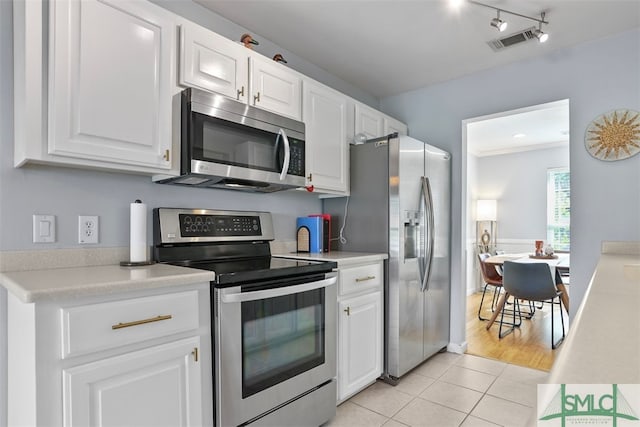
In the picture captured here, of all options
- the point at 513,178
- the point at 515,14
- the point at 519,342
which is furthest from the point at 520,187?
the point at 515,14

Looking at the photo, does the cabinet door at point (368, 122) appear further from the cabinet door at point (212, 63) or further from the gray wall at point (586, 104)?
the cabinet door at point (212, 63)

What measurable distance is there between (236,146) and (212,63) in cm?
43

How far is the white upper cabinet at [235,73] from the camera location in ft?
5.80

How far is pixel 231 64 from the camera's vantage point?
194cm

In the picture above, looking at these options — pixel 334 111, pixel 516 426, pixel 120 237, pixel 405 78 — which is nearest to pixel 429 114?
pixel 405 78

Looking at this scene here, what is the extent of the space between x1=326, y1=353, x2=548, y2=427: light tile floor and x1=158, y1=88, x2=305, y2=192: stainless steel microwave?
1.45 meters

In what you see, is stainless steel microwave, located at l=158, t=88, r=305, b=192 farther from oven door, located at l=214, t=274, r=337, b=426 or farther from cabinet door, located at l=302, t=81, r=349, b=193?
oven door, located at l=214, t=274, r=337, b=426

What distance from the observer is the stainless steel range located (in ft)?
4.96

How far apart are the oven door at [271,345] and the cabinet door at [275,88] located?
3.41 ft

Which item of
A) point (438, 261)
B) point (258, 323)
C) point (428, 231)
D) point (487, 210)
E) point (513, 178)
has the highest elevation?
point (513, 178)

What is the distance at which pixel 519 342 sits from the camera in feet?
11.5

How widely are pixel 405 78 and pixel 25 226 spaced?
2949 millimetres

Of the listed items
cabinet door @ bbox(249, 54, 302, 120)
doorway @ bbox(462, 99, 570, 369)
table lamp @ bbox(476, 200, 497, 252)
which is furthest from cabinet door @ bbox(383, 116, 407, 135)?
table lamp @ bbox(476, 200, 497, 252)

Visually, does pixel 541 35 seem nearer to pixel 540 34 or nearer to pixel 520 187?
pixel 540 34
